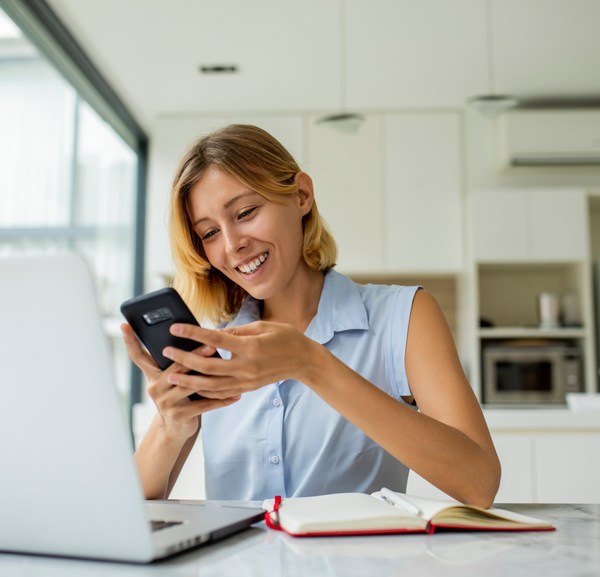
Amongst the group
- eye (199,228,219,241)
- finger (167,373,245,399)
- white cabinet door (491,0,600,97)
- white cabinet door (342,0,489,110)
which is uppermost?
white cabinet door (491,0,600,97)

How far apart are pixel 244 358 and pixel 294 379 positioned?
0.23 metres

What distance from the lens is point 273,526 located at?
830 millimetres

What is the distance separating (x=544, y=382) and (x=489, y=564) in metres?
3.79

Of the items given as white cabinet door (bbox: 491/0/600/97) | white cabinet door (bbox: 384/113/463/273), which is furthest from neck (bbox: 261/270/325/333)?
white cabinet door (bbox: 384/113/463/273)

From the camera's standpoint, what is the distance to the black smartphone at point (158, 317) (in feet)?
3.07

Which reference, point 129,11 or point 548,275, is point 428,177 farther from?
point 129,11

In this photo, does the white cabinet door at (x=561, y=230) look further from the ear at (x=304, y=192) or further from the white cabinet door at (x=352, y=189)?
the ear at (x=304, y=192)

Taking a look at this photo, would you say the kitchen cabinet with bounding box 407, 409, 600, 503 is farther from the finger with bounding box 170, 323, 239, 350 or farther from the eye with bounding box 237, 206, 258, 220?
the finger with bounding box 170, 323, 239, 350

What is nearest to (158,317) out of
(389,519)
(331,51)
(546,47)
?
(389,519)

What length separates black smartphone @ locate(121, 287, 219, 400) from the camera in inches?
36.8

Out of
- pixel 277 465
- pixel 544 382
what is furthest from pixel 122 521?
pixel 544 382

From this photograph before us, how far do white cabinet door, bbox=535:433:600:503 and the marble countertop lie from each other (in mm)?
1863

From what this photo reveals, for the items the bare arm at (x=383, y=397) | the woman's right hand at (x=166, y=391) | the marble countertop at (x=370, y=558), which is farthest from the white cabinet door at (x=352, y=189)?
the marble countertop at (x=370, y=558)

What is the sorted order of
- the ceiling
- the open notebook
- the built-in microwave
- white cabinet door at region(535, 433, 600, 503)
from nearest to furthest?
A: the open notebook → white cabinet door at region(535, 433, 600, 503) → the ceiling → the built-in microwave
